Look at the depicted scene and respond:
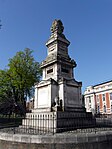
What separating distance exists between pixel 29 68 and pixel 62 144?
2394 centimetres

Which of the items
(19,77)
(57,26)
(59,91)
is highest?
(57,26)

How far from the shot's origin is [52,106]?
11820 millimetres

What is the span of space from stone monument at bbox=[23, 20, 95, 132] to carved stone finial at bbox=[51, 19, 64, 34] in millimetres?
115

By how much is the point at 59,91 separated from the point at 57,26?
25.6ft

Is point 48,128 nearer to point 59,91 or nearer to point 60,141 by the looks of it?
point 60,141

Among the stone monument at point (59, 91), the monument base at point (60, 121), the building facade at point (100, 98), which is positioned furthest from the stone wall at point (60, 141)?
→ the building facade at point (100, 98)

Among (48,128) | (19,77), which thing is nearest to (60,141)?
(48,128)

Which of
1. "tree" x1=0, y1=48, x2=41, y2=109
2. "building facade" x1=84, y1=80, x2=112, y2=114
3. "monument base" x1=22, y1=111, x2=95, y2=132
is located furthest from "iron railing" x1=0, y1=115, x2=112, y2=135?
"building facade" x1=84, y1=80, x2=112, y2=114

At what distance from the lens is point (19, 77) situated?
28.0 metres

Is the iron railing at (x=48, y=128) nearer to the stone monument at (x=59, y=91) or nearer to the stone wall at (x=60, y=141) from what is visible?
the stone monument at (x=59, y=91)

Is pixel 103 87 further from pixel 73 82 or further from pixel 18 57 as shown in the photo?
pixel 73 82

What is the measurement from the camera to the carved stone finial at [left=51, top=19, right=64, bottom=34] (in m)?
15.7

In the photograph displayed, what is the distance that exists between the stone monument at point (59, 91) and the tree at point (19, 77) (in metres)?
14.0

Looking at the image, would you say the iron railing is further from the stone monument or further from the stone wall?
the stone wall
